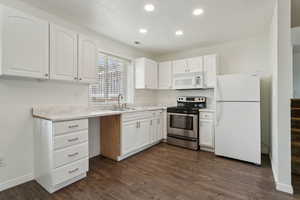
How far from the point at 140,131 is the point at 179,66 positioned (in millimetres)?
2036

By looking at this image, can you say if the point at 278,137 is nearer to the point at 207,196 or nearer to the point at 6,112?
the point at 207,196

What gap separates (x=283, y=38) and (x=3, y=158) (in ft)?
13.1

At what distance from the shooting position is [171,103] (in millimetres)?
4477

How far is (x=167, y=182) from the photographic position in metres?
2.08

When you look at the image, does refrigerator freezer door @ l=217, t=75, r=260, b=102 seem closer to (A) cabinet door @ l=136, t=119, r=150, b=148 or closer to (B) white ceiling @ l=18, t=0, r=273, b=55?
(B) white ceiling @ l=18, t=0, r=273, b=55

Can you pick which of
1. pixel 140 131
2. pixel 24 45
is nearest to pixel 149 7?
pixel 24 45

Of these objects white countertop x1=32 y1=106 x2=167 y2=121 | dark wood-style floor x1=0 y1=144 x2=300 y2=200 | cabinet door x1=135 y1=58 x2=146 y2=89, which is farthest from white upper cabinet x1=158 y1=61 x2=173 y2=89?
dark wood-style floor x1=0 y1=144 x2=300 y2=200

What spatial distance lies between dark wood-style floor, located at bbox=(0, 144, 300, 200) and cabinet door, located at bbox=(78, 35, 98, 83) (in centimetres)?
158

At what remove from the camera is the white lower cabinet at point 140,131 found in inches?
111

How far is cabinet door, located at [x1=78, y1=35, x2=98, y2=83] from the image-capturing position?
2.43 m

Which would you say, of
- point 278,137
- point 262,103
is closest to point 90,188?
point 278,137

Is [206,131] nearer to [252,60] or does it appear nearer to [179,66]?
[179,66]

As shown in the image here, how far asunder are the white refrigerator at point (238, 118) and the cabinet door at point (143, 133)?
150cm

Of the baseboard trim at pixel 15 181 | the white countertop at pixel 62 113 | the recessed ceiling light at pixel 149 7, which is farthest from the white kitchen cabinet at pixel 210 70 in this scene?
the baseboard trim at pixel 15 181
